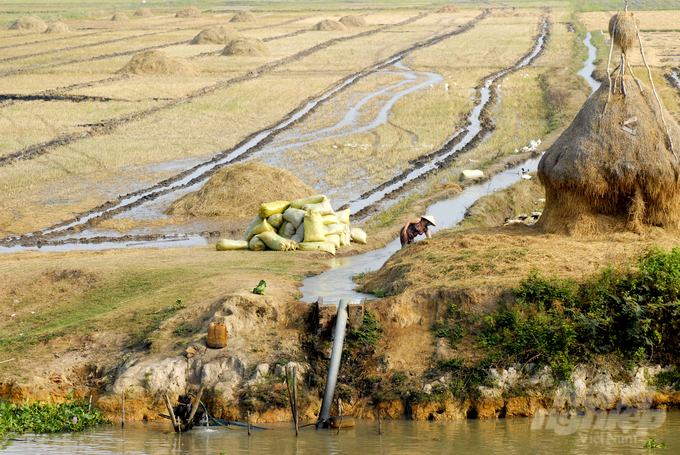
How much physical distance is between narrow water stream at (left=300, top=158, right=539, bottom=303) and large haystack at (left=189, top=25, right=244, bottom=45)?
128ft

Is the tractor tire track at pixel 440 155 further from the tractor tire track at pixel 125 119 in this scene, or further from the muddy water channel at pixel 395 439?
the tractor tire track at pixel 125 119

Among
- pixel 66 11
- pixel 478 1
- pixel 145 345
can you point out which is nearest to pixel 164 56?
pixel 145 345

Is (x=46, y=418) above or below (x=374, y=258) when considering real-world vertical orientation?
below

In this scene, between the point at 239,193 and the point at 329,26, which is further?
the point at 329,26

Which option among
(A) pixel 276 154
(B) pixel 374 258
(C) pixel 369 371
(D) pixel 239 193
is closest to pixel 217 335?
(C) pixel 369 371

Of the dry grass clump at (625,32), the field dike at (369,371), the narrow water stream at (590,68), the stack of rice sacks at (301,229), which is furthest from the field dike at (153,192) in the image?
the narrow water stream at (590,68)

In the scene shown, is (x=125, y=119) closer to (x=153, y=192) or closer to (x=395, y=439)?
(x=153, y=192)

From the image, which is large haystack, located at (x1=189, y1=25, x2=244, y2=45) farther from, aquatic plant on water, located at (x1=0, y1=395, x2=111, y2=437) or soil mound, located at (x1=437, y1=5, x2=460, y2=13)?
aquatic plant on water, located at (x1=0, y1=395, x2=111, y2=437)

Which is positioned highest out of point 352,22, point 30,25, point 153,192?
point 352,22

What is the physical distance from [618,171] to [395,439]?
6431 mm

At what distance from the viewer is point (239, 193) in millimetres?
24359

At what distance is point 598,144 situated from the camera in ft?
44.4

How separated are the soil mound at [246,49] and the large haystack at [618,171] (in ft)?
145

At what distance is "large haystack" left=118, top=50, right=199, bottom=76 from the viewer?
48125 mm
